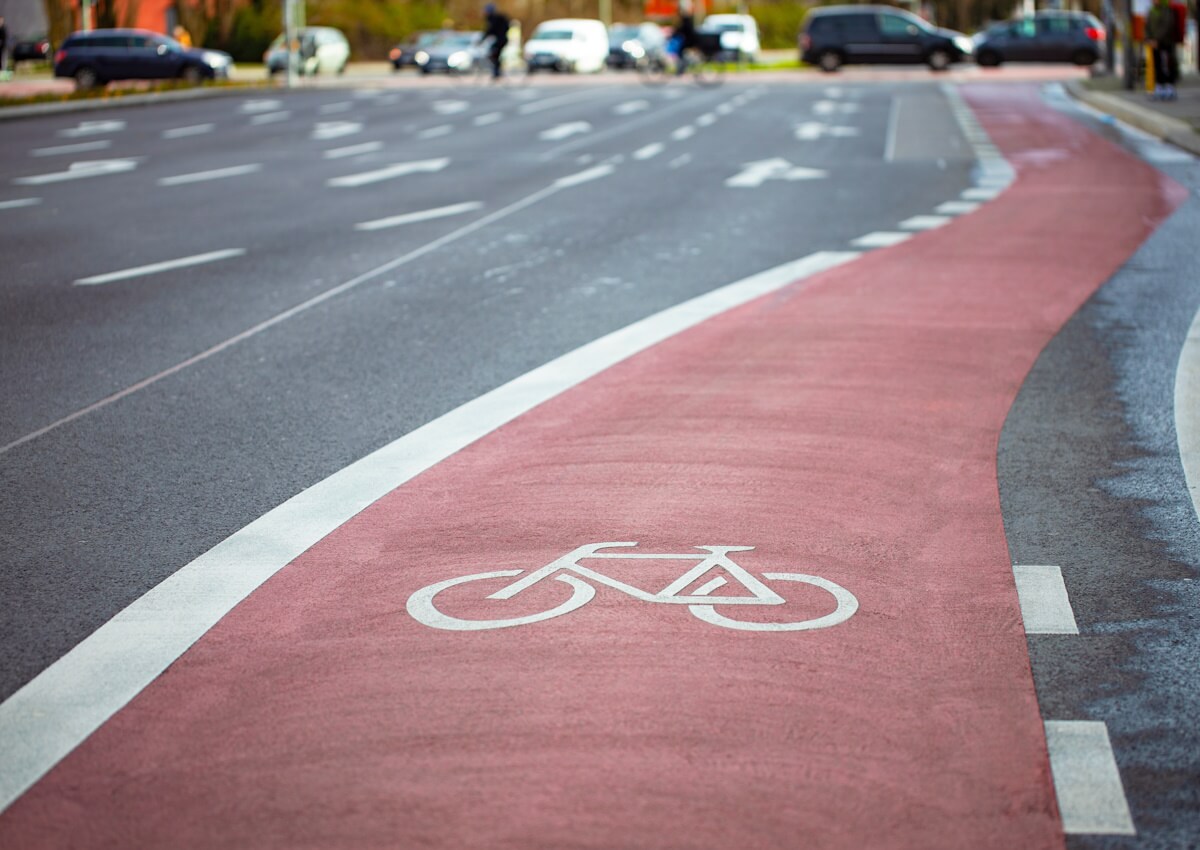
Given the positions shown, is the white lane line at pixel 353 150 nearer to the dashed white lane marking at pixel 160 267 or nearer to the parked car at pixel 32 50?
the dashed white lane marking at pixel 160 267

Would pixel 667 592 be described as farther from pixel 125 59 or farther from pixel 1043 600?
pixel 125 59

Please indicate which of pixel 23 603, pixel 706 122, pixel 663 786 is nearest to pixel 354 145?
pixel 706 122

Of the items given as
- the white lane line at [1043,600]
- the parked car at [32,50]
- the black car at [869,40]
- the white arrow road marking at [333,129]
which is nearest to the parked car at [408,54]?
the parked car at [32,50]

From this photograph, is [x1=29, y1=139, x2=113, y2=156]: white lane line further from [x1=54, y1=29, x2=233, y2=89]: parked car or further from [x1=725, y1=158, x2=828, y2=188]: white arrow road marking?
[x1=54, y1=29, x2=233, y2=89]: parked car

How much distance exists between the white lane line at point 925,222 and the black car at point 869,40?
36.8m

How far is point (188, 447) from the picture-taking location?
6816 millimetres

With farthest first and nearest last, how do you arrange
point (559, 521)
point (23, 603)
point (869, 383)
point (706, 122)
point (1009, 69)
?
point (1009, 69) → point (706, 122) → point (869, 383) → point (559, 521) → point (23, 603)

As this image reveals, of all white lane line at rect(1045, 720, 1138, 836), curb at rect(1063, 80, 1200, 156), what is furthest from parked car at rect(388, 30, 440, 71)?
white lane line at rect(1045, 720, 1138, 836)

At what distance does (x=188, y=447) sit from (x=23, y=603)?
1.99 meters

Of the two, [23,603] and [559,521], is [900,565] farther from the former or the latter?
[23,603]

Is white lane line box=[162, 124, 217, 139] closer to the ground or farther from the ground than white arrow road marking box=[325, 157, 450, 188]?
farther from the ground

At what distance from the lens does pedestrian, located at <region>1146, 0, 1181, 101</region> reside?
1148 inches

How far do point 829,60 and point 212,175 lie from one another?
33.9 m

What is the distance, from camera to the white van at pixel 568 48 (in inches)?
2103
